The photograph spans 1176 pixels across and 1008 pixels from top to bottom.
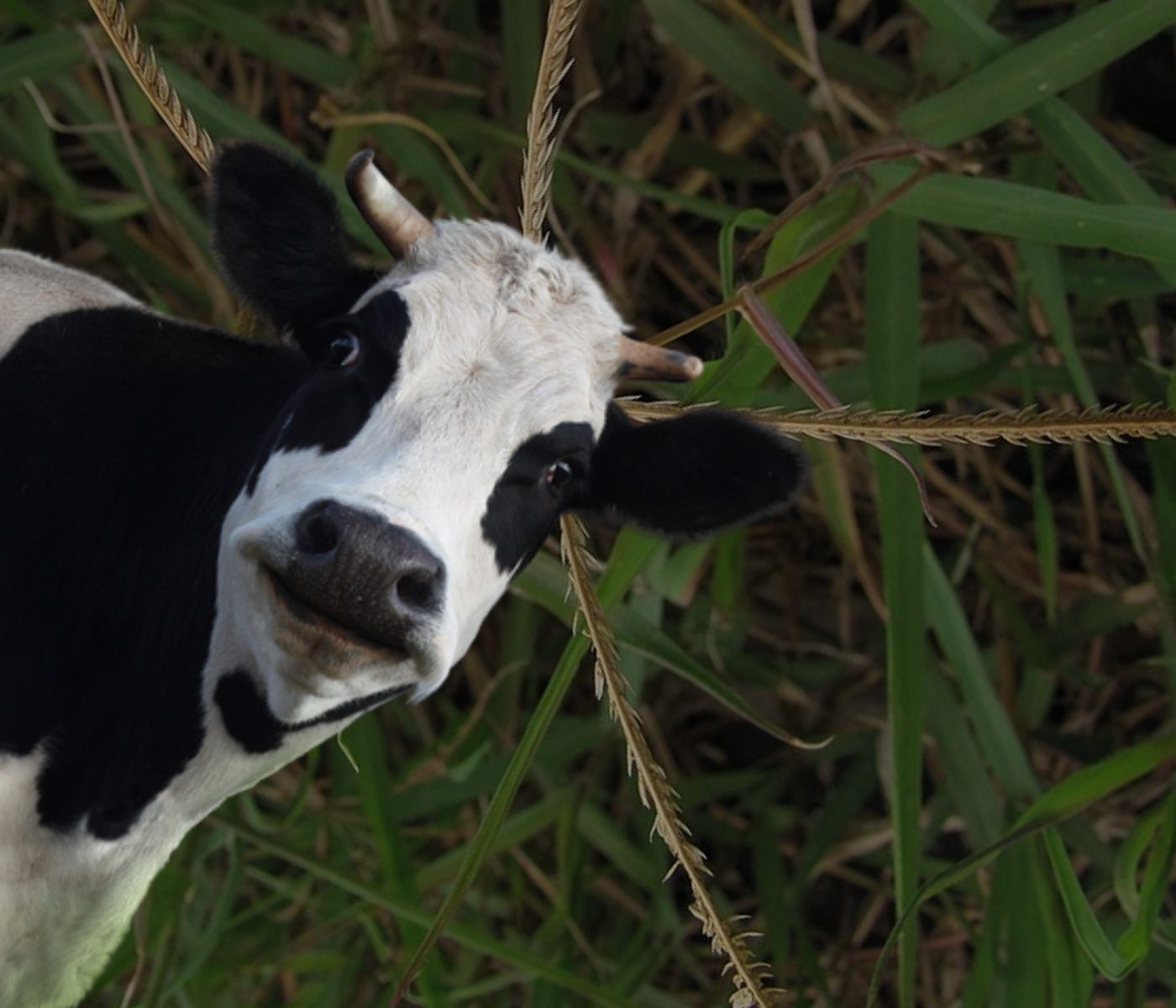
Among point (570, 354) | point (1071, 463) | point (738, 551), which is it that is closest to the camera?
point (570, 354)

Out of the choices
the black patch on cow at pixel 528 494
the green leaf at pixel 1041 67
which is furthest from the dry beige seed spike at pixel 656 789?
the green leaf at pixel 1041 67

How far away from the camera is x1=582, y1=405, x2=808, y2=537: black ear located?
4.95ft

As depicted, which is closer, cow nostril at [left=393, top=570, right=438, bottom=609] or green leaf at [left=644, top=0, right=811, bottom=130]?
cow nostril at [left=393, top=570, right=438, bottom=609]

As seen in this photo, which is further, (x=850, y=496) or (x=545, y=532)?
(x=850, y=496)

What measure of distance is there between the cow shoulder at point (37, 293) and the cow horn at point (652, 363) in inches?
21.7

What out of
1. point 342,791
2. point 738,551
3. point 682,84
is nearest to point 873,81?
point 682,84

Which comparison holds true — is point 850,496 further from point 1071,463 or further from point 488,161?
point 488,161

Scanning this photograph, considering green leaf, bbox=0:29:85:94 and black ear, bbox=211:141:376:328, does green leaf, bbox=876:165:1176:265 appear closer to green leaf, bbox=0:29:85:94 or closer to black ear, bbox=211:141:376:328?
black ear, bbox=211:141:376:328

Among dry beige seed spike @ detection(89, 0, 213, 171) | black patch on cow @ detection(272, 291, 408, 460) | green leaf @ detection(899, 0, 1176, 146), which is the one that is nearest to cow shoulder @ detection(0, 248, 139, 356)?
dry beige seed spike @ detection(89, 0, 213, 171)

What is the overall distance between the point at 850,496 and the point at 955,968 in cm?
82

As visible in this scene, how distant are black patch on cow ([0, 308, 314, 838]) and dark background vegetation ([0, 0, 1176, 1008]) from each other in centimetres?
51

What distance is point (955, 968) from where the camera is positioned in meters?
2.68

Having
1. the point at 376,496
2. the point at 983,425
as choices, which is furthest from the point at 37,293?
the point at 983,425

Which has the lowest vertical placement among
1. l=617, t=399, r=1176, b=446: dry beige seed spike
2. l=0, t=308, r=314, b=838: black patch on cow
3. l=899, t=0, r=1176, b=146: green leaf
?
l=899, t=0, r=1176, b=146: green leaf
